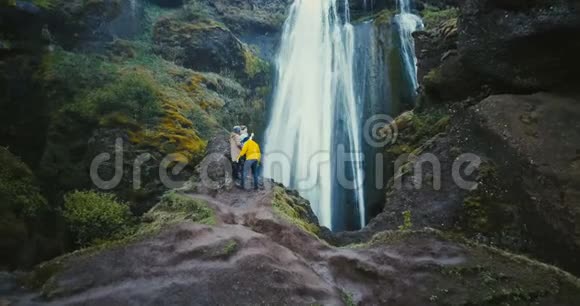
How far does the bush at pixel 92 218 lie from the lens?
27.5ft

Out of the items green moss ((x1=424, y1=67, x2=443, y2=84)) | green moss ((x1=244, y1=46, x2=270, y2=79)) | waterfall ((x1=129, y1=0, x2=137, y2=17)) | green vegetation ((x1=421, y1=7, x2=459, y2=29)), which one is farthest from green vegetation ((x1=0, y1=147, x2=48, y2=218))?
green vegetation ((x1=421, y1=7, x2=459, y2=29))

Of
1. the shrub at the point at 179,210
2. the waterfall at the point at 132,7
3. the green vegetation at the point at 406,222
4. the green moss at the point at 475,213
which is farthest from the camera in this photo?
the waterfall at the point at 132,7

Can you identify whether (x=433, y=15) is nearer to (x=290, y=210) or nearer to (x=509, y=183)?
(x=509, y=183)

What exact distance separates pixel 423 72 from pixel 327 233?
6.43 meters

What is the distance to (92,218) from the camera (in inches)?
335

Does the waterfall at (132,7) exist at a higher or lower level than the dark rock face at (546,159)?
higher

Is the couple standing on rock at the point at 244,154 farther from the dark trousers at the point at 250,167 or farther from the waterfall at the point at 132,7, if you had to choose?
the waterfall at the point at 132,7

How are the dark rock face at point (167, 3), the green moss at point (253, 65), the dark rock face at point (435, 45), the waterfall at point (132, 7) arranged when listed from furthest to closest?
the dark rock face at point (167, 3), the green moss at point (253, 65), the waterfall at point (132, 7), the dark rock face at point (435, 45)

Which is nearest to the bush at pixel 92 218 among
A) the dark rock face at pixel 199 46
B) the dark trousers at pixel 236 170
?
the dark trousers at pixel 236 170

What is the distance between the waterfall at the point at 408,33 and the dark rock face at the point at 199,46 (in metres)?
8.87

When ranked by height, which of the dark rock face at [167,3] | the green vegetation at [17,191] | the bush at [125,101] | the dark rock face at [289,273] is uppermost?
the dark rock face at [167,3]

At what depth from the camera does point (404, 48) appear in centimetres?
2153

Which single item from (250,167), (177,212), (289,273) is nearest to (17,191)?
(177,212)

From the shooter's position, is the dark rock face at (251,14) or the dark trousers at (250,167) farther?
the dark rock face at (251,14)
